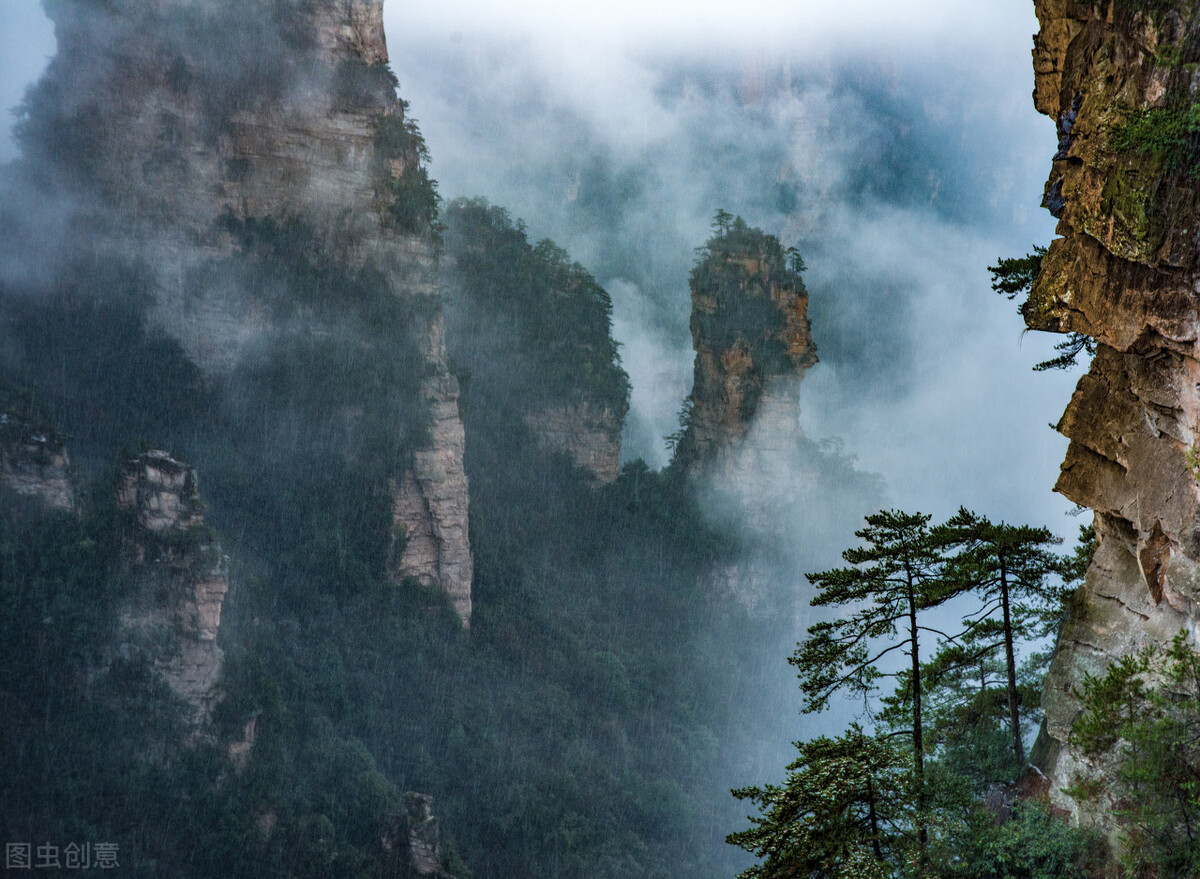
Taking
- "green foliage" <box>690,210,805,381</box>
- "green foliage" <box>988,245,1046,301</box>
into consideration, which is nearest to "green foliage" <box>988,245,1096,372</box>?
"green foliage" <box>988,245,1046,301</box>

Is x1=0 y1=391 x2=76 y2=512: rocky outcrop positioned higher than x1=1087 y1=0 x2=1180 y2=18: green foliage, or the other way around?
x1=0 y1=391 x2=76 y2=512: rocky outcrop

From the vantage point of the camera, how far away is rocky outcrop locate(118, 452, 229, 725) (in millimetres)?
26453

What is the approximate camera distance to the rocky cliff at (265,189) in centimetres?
3484

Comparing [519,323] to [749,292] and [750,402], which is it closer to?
[749,292]

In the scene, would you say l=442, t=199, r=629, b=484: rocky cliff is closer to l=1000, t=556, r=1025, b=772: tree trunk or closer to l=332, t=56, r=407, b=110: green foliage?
l=332, t=56, r=407, b=110: green foliage

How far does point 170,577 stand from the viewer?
1054 inches

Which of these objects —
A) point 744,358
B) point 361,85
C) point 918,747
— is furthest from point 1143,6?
point 744,358

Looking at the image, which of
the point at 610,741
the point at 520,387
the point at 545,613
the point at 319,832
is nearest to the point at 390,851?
the point at 319,832

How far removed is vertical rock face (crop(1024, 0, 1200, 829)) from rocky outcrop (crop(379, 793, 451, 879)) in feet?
62.9

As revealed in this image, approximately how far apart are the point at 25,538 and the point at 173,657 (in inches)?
215

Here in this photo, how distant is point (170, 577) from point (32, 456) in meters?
5.30

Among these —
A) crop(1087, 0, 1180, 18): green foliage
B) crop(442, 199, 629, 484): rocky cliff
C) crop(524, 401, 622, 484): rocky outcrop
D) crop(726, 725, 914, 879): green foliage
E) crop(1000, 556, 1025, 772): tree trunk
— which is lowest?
crop(726, 725, 914, 879): green foliage

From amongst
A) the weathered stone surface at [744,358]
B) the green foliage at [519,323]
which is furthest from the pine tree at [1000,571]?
the green foliage at [519,323]

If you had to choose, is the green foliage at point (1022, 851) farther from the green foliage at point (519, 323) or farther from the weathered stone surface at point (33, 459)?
the green foliage at point (519, 323)
